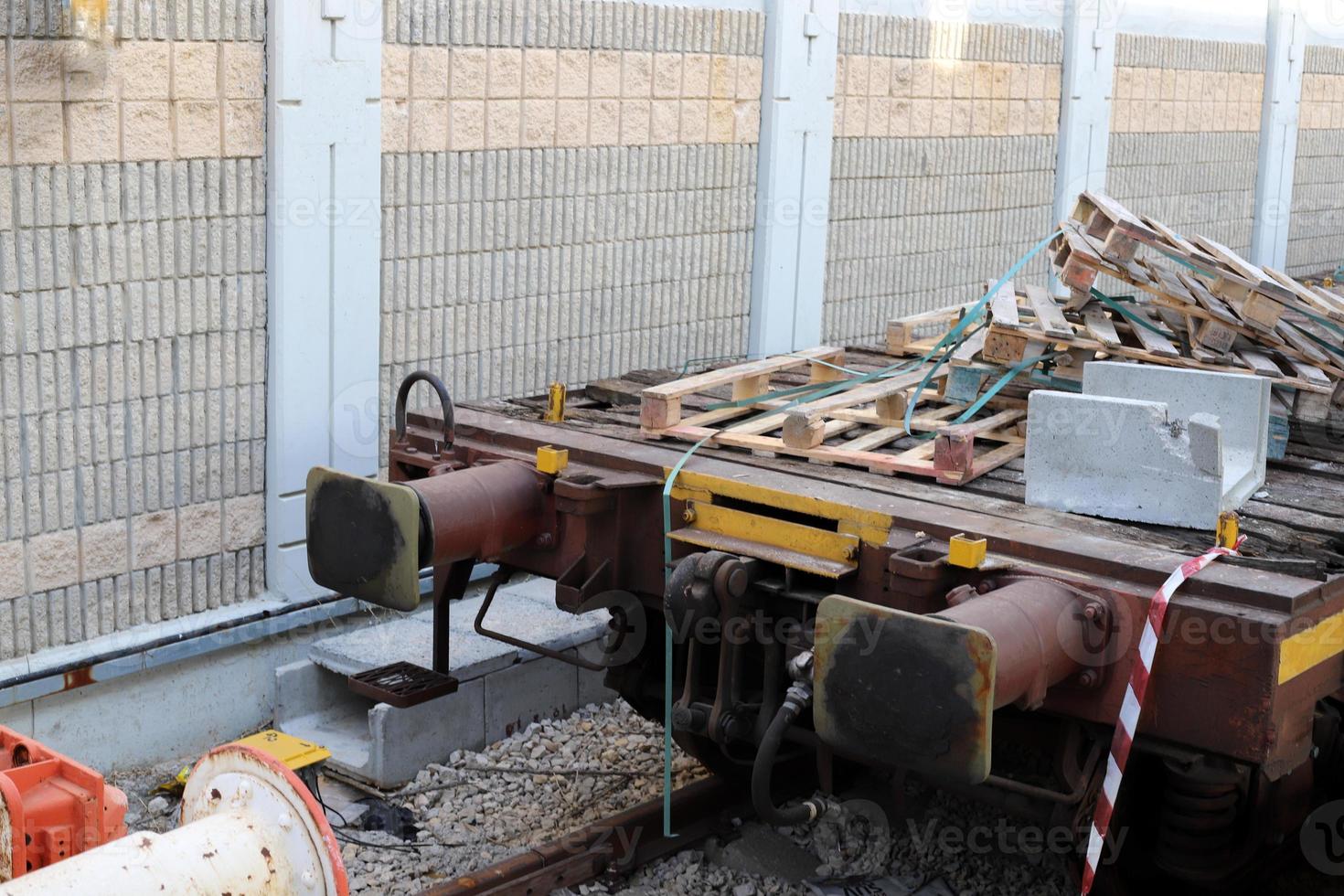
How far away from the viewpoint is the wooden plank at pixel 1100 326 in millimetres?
5148

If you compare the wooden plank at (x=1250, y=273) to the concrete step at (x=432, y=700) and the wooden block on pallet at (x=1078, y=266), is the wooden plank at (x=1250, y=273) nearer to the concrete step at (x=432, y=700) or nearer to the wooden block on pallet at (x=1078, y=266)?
the wooden block on pallet at (x=1078, y=266)

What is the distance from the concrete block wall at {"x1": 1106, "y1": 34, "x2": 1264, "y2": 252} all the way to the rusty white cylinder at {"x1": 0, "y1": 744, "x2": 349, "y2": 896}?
28.9 feet

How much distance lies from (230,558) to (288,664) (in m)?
0.45

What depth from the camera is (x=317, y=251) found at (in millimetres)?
6020

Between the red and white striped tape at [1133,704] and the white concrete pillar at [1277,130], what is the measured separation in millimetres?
9364

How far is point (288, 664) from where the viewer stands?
607 cm

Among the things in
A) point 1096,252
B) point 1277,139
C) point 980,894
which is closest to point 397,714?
point 980,894

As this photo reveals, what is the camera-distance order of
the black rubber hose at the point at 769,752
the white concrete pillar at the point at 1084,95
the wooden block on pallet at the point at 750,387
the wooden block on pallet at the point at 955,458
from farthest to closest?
the white concrete pillar at the point at 1084,95 → the wooden block on pallet at the point at 750,387 → the wooden block on pallet at the point at 955,458 → the black rubber hose at the point at 769,752

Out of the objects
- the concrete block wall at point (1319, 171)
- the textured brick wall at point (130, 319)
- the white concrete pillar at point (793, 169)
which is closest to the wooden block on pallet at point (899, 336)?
the white concrete pillar at point (793, 169)

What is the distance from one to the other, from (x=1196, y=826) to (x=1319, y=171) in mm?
10408

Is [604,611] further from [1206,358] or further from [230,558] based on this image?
[1206,358]

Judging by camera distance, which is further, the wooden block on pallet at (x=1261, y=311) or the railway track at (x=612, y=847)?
the wooden block on pallet at (x=1261, y=311)

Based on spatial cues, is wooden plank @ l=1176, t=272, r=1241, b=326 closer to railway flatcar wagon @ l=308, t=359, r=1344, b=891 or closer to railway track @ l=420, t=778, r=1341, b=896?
railway flatcar wagon @ l=308, t=359, r=1344, b=891

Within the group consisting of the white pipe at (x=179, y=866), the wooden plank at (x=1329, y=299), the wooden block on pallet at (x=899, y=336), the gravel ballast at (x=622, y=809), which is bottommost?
the gravel ballast at (x=622, y=809)
